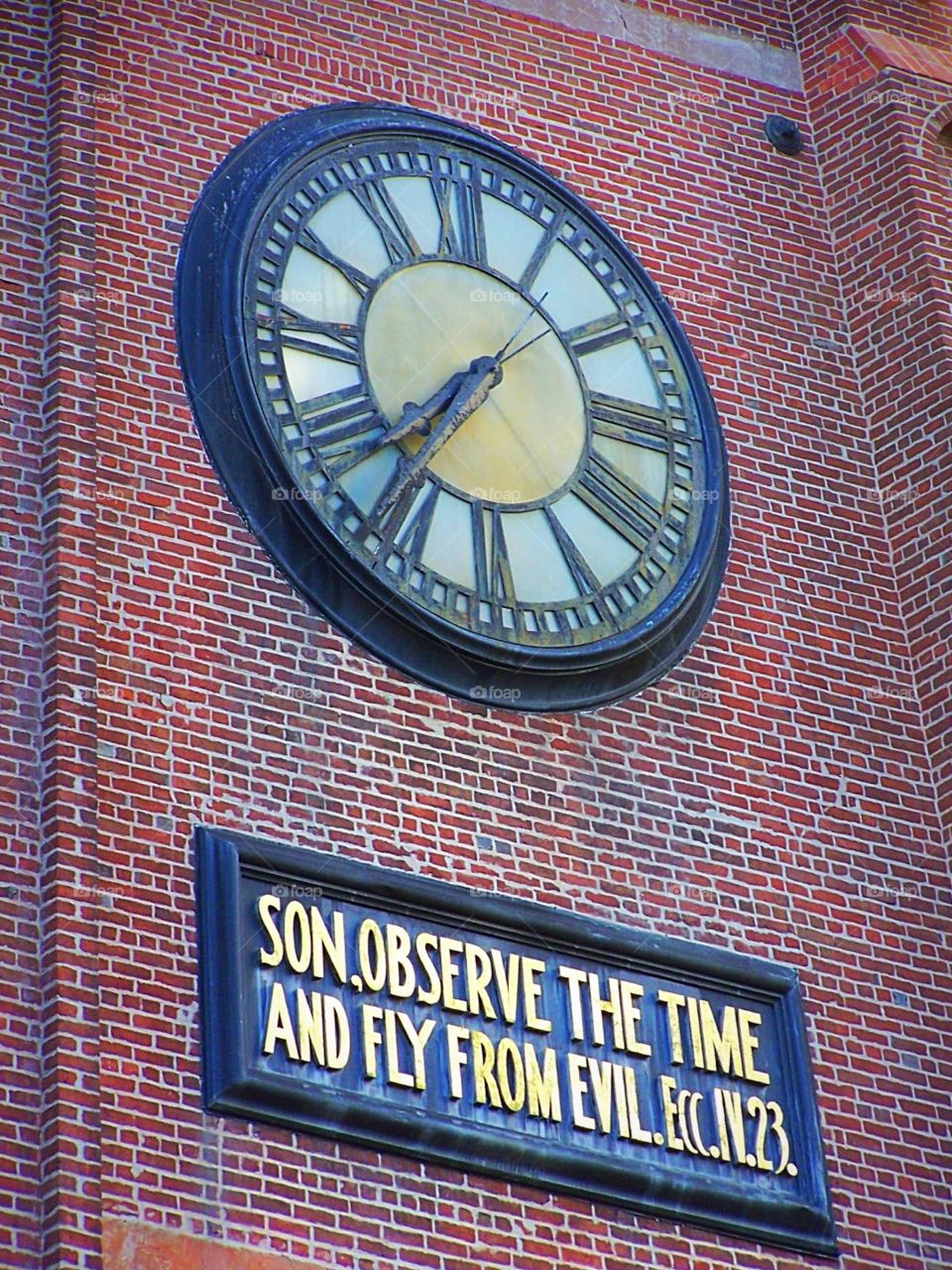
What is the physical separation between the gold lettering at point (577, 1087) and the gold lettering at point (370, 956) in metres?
0.94

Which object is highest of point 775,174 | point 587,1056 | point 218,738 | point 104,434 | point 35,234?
point 775,174

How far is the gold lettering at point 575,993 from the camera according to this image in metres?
13.9

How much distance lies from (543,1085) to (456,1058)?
42 centimetres

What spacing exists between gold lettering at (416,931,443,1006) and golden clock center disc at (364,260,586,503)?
2392 millimetres

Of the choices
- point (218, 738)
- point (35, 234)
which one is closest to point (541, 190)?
point (35, 234)

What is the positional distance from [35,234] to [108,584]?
1.83 metres

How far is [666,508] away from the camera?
15.7 meters

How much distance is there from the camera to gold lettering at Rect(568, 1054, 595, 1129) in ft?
44.9

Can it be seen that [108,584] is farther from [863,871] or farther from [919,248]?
[919,248]

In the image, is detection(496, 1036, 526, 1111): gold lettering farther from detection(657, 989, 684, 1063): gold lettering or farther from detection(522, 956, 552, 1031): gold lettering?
detection(657, 989, 684, 1063): gold lettering

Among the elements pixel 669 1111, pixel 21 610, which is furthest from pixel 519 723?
pixel 21 610

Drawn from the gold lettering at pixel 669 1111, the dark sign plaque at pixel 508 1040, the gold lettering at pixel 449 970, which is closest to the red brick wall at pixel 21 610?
the dark sign plaque at pixel 508 1040

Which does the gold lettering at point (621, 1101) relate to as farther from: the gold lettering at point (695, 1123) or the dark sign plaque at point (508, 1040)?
the gold lettering at point (695, 1123)

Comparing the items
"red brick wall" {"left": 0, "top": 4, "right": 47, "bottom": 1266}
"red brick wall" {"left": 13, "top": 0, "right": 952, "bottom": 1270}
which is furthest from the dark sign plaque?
"red brick wall" {"left": 0, "top": 4, "right": 47, "bottom": 1266}
